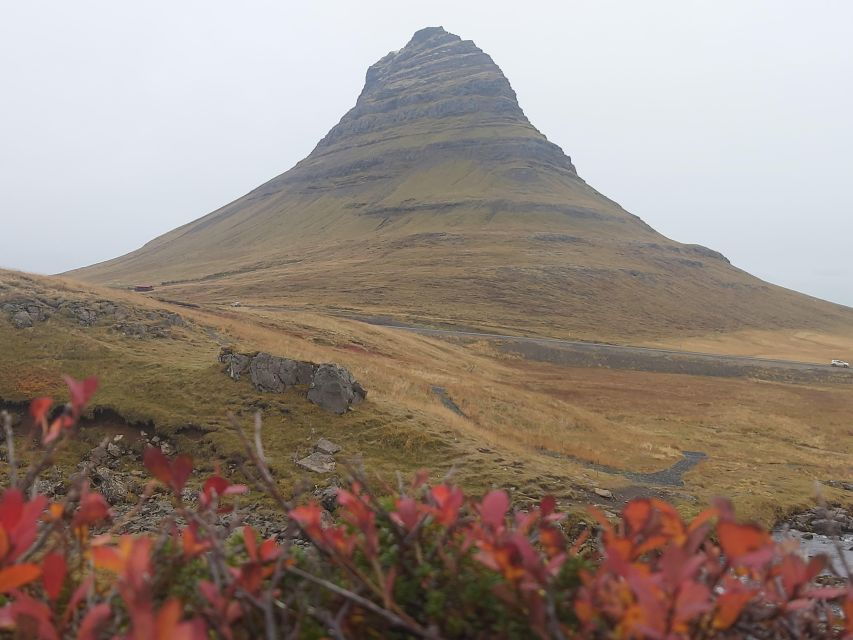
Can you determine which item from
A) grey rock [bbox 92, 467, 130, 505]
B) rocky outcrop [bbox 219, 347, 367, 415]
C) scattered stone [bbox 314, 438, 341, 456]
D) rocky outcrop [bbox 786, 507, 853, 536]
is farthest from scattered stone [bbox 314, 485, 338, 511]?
rocky outcrop [bbox 786, 507, 853, 536]

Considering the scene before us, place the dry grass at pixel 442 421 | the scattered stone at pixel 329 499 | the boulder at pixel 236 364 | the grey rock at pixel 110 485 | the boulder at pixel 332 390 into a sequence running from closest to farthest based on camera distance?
the grey rock at pixel 110 485 < the scattered stone at pixel 329 499 < the dry grass at pixel 442 421 < the boulder at pixel 332 390 < the boulder at pixel 236 364

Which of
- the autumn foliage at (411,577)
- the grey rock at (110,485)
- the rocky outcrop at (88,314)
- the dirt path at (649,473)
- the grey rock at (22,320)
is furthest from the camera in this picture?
the rocky outcrop at (88,314)

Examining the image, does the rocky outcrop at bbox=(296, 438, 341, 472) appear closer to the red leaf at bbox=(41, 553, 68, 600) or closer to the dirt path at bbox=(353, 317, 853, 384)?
the red leaf at bbox=(41, 553, 68, 600)

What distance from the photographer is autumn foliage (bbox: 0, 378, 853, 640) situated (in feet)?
5.63

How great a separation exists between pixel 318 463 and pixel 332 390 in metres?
3.56

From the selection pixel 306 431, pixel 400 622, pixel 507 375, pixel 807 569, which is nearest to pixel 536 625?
pixel 400 622

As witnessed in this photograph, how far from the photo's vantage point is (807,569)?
204 centimetres

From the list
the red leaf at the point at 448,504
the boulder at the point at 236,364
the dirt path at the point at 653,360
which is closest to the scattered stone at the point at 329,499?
the boulder at the point at 236,364

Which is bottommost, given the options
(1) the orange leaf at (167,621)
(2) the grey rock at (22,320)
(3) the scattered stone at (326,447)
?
(3) the scattered stone at (326,447)

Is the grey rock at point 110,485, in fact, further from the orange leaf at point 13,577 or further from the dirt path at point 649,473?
the dirt path at point 649,473

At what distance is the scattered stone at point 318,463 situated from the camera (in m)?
15.0

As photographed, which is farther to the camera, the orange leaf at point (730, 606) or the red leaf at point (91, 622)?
the orange leaf at point (730, 606)

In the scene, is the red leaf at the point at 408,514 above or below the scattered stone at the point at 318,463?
above

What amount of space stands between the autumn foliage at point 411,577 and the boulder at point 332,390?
15819 millimetres
